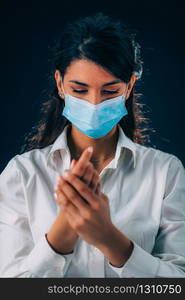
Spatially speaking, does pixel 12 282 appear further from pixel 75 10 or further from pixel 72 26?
pixel 75 10

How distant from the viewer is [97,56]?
5.00 ft

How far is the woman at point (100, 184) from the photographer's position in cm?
141

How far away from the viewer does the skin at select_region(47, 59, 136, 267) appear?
122 cm

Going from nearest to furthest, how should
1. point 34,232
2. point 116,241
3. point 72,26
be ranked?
1. point 116,241
2. point 34,232
3. point 72,26

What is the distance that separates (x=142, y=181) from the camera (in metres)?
1.62

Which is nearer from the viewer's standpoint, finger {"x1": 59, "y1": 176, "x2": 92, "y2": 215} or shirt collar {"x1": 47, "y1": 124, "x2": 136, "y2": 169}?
finger {"x1": 59, "y1": 176, "x2": 92, "y2": 215}

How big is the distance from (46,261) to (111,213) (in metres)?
0.27

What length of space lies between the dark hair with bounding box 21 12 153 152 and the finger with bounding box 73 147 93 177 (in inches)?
16.6

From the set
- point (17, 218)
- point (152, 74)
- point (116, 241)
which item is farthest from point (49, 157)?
point (152, 74)

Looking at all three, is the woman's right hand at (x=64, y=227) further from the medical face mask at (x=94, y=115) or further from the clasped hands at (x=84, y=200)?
the medical face mask at (x=94, y=115)

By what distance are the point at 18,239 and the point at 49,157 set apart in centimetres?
30

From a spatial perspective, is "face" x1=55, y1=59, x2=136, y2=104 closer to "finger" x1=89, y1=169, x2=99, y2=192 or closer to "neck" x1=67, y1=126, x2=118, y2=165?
"neck" x1=67, y1=126, x2=118, y2=165

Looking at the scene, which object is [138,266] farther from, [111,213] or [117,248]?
[111,213]

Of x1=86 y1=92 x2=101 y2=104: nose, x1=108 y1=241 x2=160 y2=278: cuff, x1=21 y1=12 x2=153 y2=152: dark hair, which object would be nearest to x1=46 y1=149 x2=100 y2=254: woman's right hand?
x1=108 y1=241 x2=160 y2=278: cuff
